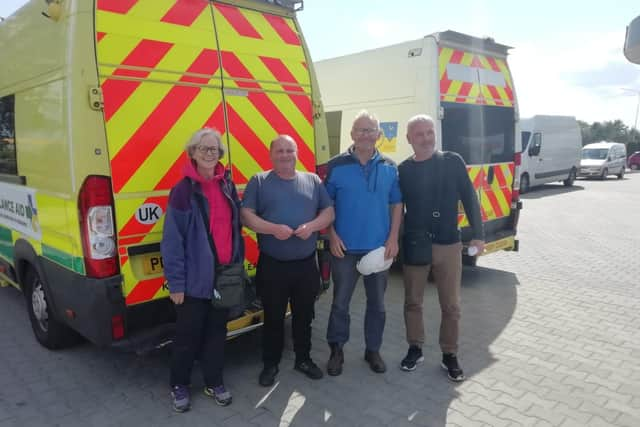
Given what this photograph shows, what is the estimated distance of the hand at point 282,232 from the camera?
3047mm

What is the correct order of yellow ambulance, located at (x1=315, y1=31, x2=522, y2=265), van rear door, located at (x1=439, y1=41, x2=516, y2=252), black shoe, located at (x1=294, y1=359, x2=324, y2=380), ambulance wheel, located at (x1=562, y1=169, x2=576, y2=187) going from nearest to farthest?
black shoe, located at (x1=294, y1=359, x2=324, y2=380) → yellow ambulance, located at (x1=315, y1=31, x2=522, y2=265) → van rear door, located at (x1=439, y1=41, x2=516, y2=252) → ambulance wheel, located at (x1=562, y1=169, x2=576, y2=187)

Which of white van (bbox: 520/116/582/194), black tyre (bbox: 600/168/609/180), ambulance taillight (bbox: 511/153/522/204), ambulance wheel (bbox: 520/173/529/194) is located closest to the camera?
ambulance taillight (bbox: 511/153/522/204)

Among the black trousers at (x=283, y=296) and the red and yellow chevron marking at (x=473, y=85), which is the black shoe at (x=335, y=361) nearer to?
the black trousers at (x=283, y=296)

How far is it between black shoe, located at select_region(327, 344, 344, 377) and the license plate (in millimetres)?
1404

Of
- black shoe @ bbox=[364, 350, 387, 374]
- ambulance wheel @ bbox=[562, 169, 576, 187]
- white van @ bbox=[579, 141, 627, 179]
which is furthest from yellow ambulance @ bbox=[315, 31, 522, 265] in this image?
white van @ bbox=[579, 141, 627, 179]

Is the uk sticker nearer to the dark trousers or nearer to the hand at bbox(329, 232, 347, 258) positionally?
the dark trousers

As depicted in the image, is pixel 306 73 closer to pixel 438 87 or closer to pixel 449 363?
pixel 438 87

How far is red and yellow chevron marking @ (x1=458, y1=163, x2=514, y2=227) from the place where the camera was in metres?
5.75

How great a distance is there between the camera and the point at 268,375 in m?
3.38

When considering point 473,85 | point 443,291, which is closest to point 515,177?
point 473,85

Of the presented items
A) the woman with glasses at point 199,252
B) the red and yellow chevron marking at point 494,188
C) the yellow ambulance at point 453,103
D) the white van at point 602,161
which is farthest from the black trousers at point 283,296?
the white van at point 602,161

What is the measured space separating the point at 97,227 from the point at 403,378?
7.63 ft

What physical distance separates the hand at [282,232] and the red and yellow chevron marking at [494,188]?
10.8 ft

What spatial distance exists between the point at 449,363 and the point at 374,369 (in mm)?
550
